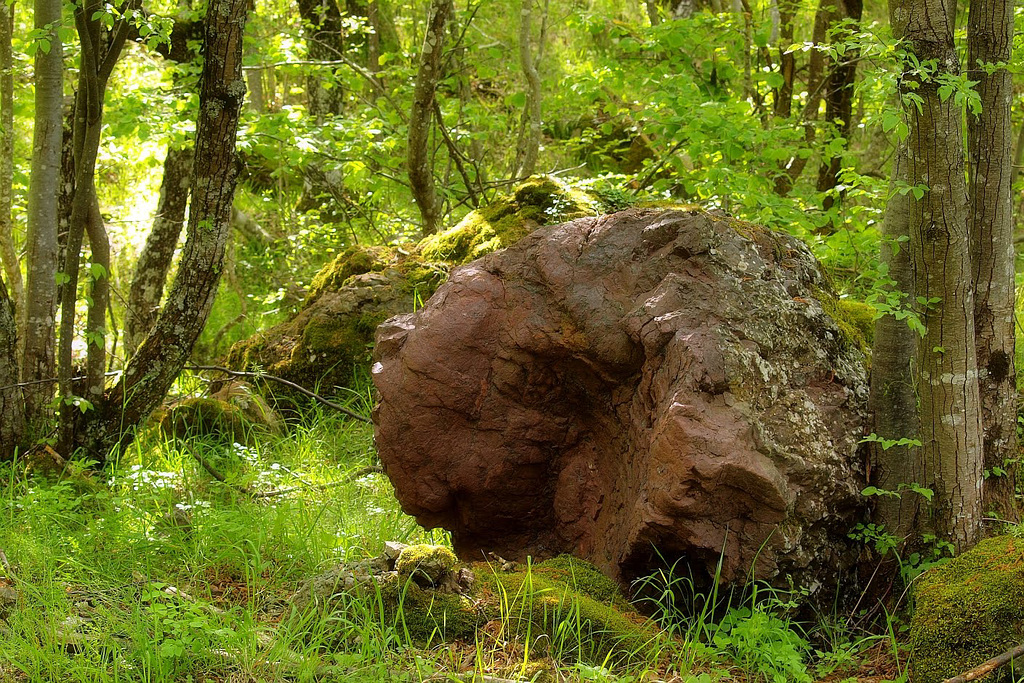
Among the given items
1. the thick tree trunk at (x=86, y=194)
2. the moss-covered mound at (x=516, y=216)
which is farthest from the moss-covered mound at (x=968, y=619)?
the thick tree trunk at (x=86, y=194)

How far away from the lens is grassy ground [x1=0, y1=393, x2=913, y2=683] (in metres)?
2.63

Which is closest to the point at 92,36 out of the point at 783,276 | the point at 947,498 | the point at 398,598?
the point at 398,598

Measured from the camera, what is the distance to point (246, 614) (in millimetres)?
2914

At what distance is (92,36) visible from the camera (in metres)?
4.58

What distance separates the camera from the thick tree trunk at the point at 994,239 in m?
3.08

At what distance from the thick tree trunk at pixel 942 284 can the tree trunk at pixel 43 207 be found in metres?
4.39

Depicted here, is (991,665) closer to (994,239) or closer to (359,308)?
(994,239)

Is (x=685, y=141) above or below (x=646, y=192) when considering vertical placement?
above

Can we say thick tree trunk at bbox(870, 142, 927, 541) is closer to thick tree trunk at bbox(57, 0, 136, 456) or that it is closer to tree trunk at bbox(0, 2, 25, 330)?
thick tree trunk at bbox(57, 0, 136, 456)

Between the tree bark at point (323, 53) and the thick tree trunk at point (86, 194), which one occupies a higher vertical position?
the tree bark at point (323, 53)

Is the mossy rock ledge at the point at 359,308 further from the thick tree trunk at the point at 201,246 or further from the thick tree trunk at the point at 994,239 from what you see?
the thick tree trunk at the point at 994,239

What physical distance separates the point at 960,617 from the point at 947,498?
59 centimetres

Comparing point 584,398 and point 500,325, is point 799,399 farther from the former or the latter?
point 500,325

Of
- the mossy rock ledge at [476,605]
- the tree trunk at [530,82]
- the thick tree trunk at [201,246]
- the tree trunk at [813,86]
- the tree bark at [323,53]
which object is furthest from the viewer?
the tree bark at [323,53]
